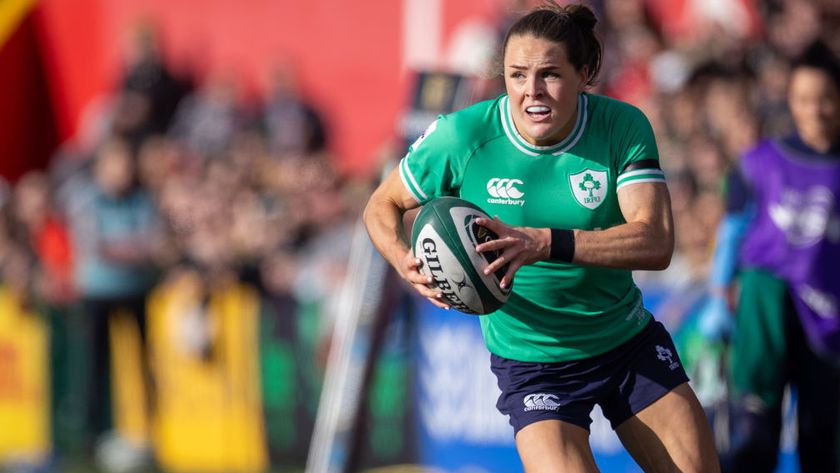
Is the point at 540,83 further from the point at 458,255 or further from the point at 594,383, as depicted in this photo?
the point at 594,383

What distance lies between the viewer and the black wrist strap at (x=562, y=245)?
448 centimetres

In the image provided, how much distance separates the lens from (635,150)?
4.80 meters

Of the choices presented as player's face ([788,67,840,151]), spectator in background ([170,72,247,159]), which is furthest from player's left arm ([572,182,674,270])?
spectator in background ([170,72,247,159])

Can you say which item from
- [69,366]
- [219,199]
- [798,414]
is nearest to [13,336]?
Answer: [69,366]

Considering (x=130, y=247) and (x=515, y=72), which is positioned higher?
(x=515, y=72)

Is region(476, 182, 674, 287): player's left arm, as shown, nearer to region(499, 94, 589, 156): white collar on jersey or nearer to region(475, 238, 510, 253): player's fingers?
region(475, 238, 510, 253): player's fingers

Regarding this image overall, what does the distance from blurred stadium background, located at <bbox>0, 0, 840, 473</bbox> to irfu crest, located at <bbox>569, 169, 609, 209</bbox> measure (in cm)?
249

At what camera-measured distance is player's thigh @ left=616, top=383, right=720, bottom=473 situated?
15.7ft

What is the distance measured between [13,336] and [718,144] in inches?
243

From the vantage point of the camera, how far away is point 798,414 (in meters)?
6.81

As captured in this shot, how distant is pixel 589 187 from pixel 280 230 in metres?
6.96

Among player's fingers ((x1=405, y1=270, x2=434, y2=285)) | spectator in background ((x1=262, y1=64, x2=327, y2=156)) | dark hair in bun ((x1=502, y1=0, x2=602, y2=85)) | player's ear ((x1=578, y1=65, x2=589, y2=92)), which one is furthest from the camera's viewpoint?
spectator in background ((x1=262, y1=64, x2=327, y2=156))

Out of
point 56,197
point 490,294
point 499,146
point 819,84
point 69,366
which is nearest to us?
point 490,294

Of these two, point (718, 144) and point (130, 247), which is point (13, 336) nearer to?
point (130, 247)
